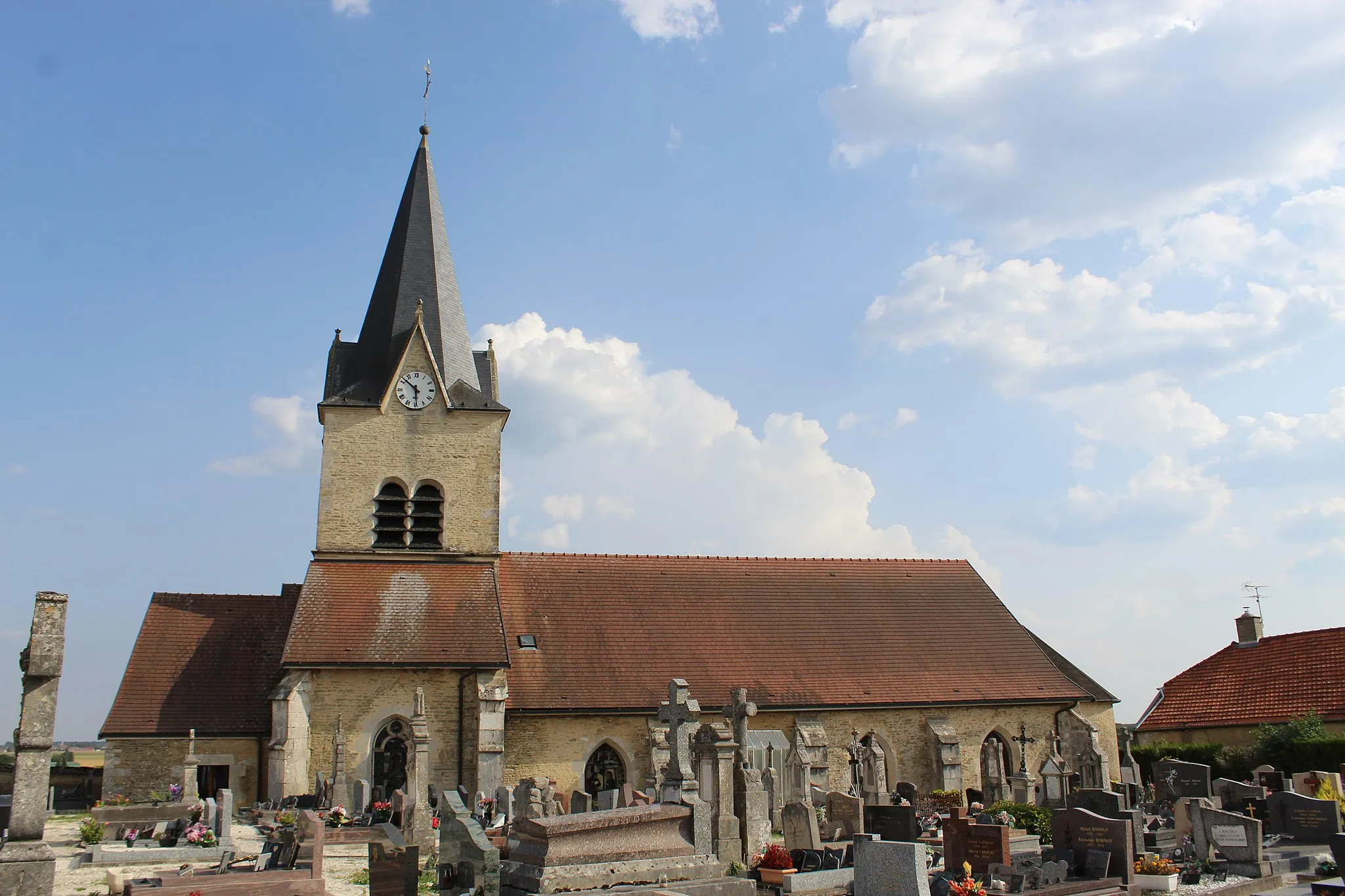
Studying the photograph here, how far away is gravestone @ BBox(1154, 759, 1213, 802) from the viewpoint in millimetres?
19062

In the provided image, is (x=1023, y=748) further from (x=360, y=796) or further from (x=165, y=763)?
(x=165, y=763)

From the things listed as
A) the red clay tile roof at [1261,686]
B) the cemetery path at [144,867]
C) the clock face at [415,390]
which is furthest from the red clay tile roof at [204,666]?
the red clay tile roof at [1261,686]

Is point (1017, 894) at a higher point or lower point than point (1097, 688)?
lower

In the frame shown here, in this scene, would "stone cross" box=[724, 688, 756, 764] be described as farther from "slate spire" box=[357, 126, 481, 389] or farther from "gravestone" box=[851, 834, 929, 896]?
"slate spire" box=[357, 126, 481, 389]

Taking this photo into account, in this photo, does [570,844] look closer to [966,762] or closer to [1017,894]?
[1017,894]

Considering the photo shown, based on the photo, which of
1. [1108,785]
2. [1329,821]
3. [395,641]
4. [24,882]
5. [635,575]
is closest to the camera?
[24,882]

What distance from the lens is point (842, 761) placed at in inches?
901

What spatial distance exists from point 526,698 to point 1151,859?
40.2 feet

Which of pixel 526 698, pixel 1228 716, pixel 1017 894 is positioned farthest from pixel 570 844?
pixel 1228 716

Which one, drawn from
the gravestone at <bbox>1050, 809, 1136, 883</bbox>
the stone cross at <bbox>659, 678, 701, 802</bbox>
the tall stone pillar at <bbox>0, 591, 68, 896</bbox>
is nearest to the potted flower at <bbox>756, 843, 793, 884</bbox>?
the stone cross at <bbox>659, 678, 701, 802</bbox>

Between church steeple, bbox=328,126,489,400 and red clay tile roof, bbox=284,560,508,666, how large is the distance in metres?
4.36

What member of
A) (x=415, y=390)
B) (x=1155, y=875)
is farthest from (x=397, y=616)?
(x=1155, y=875)

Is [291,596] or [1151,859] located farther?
[291,596]

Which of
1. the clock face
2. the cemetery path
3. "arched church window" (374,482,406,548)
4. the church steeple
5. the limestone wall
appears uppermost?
the church steeple
